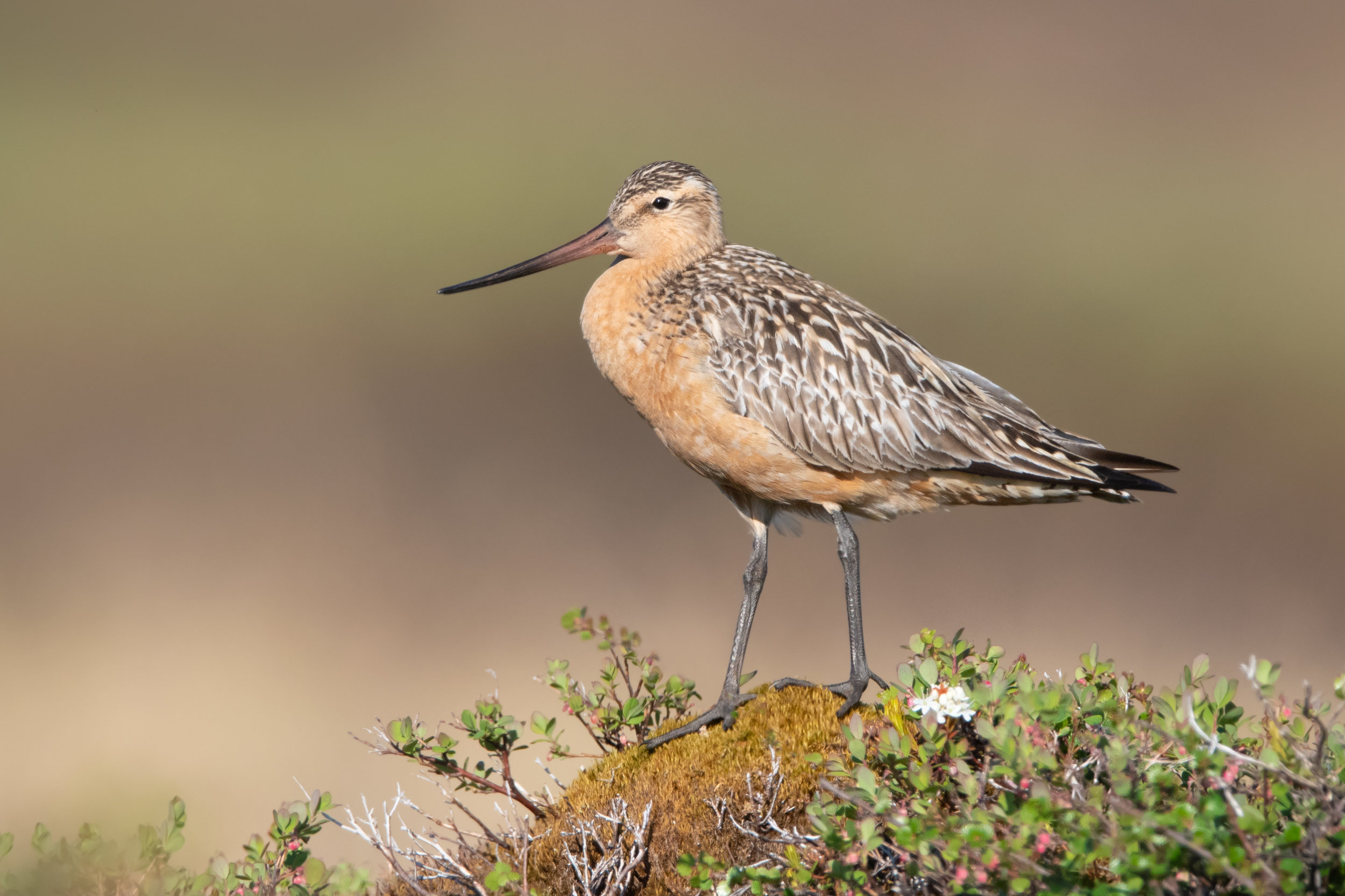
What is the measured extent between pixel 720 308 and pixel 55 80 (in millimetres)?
20246

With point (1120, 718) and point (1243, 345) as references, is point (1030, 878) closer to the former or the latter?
point (1120, 718)

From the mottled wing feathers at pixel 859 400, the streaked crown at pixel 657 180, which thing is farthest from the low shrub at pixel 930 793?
the streaked crown at pixel 657 180

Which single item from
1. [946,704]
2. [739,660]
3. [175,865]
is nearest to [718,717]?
[739,660]

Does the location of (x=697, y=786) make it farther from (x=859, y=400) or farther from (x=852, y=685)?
(x=859, y=400)

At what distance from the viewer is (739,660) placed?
5734 mm

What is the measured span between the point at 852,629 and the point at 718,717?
0.87m

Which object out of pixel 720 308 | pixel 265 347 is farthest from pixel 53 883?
pixel 265 347

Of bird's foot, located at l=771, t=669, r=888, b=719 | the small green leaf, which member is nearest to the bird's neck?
bird's foot, located at l=771, t=669, r=888, b=719

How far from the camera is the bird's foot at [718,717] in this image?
204 inches

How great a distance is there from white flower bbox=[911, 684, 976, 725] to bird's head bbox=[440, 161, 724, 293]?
127 inches

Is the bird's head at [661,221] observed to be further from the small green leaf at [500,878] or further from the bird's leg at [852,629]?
the small green leaf at [500,878]

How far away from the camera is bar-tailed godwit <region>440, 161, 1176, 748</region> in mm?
5727

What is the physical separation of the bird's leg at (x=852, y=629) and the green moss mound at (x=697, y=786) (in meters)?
0.40

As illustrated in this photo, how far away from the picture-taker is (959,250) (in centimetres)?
1762
